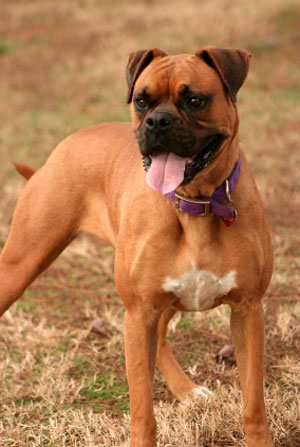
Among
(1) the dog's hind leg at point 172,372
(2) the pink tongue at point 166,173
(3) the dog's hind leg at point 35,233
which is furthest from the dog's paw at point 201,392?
(2) the pink tongue at point 166,173

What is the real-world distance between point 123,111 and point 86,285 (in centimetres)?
607

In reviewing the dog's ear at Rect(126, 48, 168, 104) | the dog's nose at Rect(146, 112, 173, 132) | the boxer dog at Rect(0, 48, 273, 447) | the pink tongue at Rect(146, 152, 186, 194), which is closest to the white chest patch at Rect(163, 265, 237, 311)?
the boxer dog at Rect(0, 48, 273, 447)

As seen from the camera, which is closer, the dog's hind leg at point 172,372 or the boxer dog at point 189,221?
the boxer dog at point 189,221

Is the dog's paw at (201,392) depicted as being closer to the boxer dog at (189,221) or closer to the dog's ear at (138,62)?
the boxer dog at (189,221)

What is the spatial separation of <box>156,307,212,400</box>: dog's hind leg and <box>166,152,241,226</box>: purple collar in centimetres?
97

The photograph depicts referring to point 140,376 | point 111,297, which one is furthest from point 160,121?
point 111,297

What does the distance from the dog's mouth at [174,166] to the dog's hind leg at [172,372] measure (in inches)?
48.0

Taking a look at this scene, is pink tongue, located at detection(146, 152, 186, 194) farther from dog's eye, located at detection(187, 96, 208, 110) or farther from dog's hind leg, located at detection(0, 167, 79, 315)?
dog's hind leg, located at detection(0, 167, 79, 315)

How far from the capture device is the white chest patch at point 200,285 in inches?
133

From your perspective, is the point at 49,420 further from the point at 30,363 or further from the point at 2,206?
the point at 2,206

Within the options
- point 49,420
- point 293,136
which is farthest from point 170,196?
point 293,136

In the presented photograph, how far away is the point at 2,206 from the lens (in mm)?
7719

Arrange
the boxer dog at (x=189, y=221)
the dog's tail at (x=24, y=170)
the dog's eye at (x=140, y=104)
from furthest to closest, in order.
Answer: the dog's tail at (x=24, y=170), the dog's eye at (x=140, y=104), the boxer dog at (x=189, y=221)

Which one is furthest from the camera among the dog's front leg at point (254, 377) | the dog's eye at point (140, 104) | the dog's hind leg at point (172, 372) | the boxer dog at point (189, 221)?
the dog's hind leg at point (172, 372)
